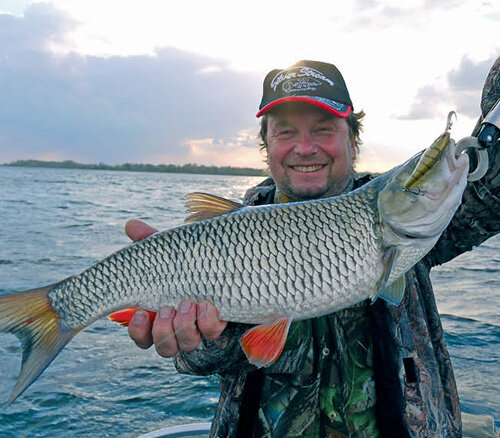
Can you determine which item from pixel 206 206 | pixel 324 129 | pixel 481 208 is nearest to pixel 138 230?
pixel 206 206

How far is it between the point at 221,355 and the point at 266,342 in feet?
1.11

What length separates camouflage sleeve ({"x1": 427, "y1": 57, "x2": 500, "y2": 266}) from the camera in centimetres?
253

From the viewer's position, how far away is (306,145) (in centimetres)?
314

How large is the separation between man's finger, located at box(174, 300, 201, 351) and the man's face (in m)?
1.29

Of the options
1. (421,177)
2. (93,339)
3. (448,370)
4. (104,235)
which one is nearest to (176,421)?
(93,339)

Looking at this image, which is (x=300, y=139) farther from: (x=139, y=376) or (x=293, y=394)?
(x=139, y=376)

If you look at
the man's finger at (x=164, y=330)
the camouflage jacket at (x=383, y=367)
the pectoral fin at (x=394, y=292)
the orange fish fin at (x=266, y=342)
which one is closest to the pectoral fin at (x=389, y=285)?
the pectoral fin at (x=394, y=292)

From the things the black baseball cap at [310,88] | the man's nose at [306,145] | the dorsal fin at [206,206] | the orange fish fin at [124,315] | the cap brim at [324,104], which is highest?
the black baseball cap at [310,88]

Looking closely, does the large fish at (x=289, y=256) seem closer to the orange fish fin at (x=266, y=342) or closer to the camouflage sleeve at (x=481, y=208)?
the orange fish fin at (x=266, y=342)

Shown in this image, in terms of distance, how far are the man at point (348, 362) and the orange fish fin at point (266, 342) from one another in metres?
0.18

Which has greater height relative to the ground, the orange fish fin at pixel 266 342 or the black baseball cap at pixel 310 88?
the black baseball cap at pixel 310 88

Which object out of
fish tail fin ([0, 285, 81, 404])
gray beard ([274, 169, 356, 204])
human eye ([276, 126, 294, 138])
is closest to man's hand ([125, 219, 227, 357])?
fish tail fin ([0, 285, 81, 404])

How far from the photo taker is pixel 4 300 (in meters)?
2.37

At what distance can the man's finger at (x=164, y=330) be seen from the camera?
7.31ft
